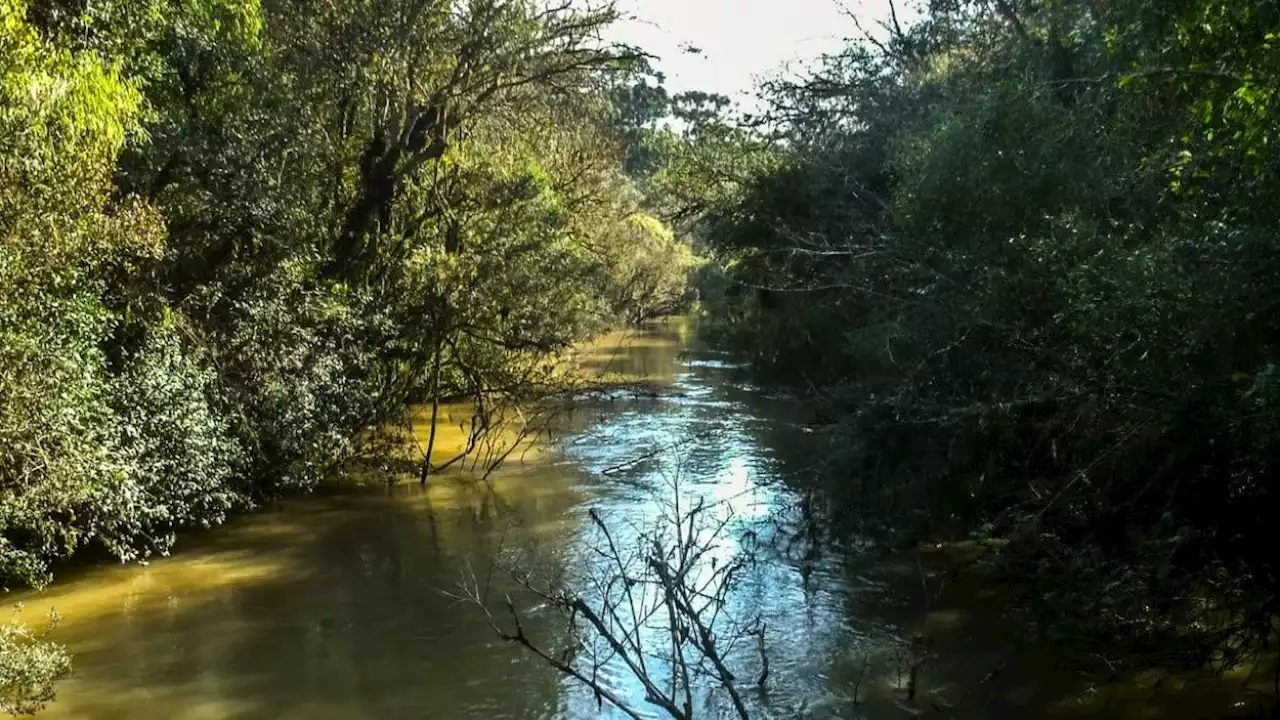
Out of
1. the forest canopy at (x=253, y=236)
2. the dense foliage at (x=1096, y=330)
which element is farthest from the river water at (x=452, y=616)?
the dense foliage at (x=1096, y=330)

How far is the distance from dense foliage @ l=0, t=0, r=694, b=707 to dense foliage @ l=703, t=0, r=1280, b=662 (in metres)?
6.61

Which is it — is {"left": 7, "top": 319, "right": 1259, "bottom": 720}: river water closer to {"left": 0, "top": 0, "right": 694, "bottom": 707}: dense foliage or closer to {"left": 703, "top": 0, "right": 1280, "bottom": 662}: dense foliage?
{"left": 0, "top": 0, "right": 694, "bottom": 707}: dense foliage

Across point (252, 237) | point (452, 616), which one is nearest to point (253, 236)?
point (252, 237)

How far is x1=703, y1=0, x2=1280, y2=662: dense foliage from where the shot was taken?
5.77 meters

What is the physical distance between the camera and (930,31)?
1595 centimetres

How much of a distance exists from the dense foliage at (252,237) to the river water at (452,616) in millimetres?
830

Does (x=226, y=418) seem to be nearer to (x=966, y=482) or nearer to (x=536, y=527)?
(x=536, y=527)

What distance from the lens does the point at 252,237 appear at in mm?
12180

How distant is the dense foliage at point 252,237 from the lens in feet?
28.3

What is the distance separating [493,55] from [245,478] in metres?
7.37

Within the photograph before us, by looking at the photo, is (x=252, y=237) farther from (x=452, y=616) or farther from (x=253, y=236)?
(x=452, y=616)

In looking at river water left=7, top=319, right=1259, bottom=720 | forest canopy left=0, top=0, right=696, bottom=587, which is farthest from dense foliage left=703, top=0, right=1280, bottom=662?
forest canopy left=0, top=0, right=696, bottom=587

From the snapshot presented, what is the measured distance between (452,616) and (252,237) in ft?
18.0

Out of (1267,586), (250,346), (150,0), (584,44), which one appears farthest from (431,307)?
(1267,586)
